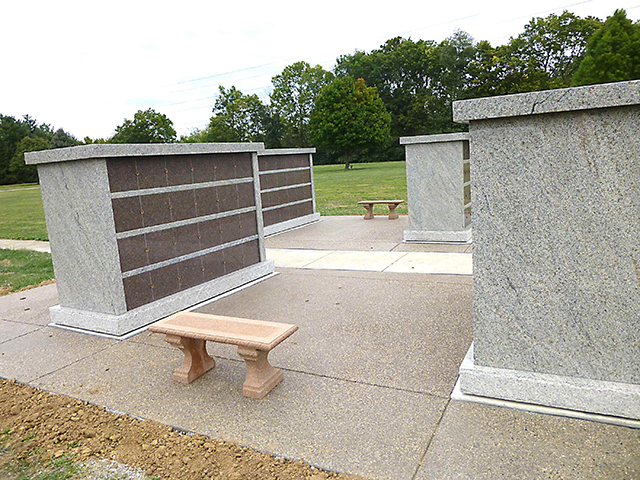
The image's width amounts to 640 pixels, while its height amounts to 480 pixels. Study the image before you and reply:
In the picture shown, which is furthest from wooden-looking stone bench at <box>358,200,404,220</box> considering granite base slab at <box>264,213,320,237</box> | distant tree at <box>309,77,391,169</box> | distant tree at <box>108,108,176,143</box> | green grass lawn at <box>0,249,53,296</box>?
distant tree at <box>108,108,176,143</box>

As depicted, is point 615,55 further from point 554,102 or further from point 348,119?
point 554,102

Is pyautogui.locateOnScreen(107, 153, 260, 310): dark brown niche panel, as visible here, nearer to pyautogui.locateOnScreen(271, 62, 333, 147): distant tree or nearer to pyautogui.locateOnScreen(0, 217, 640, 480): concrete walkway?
pyautogui.locateOnScreen(0, 217, 640, 480): concrete walkway

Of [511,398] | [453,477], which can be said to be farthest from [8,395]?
[511,398]

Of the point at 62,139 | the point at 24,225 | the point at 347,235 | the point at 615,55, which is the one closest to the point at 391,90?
the point at 615,55

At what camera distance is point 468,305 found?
5.49 m

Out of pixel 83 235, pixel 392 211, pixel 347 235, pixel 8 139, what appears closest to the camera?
pixel 83 235

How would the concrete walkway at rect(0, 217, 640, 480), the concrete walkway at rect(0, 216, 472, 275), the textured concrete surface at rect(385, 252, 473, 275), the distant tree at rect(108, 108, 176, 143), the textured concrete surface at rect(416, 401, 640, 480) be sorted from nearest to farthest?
1. the textured concrete surface at rect(416, 401, 640, 480)
2. the concrete walkway at rect(0, 217, 640, 480)
3. the textured concrete surface at rect(385, 252, 473, 275)
4. the concrete walkway at rect(0, 216, 472, 275)
5. the distant tree at rect(108, 108, 176, 143)

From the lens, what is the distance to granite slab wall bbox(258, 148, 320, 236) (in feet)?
37.7

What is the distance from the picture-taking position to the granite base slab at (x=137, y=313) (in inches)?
209

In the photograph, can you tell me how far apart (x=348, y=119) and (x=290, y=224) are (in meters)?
36.5

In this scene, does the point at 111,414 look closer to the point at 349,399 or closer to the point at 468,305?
the point at 349,399

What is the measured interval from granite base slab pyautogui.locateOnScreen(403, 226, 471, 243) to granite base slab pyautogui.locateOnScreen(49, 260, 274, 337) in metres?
3.94

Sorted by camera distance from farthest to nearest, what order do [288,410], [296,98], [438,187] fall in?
[296,98] → [438,187] → [288,410]

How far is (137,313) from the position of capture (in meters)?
5.45
